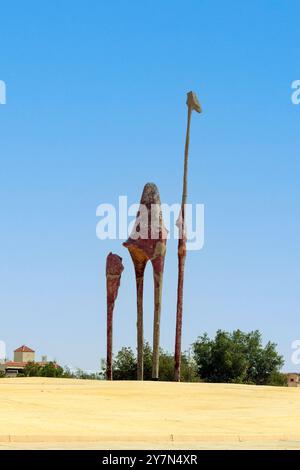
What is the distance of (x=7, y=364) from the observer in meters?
105

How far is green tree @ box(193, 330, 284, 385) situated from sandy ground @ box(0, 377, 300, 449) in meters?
38.1

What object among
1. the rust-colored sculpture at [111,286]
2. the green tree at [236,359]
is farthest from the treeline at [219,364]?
the rust-colored sculpture at [111,286]

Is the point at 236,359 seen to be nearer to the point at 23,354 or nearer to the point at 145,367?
the point at 145,367

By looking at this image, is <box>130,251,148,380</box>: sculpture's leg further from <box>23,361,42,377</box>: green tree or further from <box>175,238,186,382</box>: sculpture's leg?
<box>23,361,42,377</box>: green tree

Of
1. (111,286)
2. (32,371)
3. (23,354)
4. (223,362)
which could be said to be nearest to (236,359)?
(223,362)

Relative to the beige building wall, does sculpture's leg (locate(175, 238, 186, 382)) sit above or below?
above

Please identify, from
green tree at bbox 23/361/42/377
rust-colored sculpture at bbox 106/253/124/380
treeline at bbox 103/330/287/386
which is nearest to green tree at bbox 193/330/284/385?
treeline at bbox 103/330/287/386

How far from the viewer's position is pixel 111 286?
35875mm

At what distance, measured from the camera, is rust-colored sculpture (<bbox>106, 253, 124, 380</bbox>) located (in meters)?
35.8

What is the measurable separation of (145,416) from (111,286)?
14701 millimetres

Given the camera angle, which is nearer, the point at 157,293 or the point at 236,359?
the point at 157,293

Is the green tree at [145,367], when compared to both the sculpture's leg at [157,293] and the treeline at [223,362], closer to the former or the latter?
the treeline at [223,362]

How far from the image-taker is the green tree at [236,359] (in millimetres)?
69750
